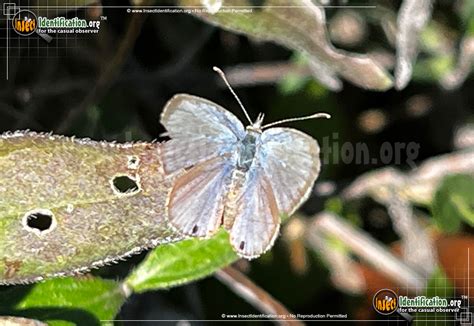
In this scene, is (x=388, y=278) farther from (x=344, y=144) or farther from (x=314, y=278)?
(x=344, y=144)

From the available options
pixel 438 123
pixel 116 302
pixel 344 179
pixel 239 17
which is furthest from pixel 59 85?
pixel 438 123

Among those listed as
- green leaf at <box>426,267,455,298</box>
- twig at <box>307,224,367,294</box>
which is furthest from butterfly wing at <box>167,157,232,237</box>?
twig at <box>307,224,367,294</box>

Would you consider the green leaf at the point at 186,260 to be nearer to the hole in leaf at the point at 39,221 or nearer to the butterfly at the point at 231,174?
the butterfly at the point at 231,174

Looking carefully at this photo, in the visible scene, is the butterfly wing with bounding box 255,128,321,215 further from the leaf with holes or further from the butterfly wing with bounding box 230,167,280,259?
the leaf with holes

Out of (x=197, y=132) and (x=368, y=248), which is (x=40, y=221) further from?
(x=368, y=248)

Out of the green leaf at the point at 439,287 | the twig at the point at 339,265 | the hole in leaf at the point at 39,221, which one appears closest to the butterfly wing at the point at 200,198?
the hole in leaf at the point at 39,221

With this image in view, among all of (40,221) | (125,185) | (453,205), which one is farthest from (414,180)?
(40,221)
